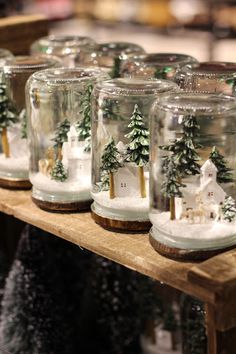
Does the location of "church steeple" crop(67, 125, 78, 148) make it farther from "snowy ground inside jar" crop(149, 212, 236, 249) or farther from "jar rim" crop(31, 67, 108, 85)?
"snowy ground inside jar" crop(149, 212, 236, 249)

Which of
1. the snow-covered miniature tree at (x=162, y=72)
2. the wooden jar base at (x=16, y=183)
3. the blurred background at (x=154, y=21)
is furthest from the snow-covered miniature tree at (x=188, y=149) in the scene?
the blurred background at (x=154, y=21)

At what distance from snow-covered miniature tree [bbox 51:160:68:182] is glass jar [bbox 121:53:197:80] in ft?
0.82

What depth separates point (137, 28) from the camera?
14.7 feet

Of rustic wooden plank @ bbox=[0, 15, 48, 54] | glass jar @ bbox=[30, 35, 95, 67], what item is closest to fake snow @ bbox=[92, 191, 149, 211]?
glass jar @ bbox=[30, 35, 95, 67]

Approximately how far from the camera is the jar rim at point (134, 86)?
1.19 metres

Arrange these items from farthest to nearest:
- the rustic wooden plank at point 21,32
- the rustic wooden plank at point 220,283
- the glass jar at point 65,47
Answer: the rustic wooden plank at point 21,32 → the glass jar at point 65,47 → the rustic wooden plank at point 220,283

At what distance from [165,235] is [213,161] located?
0.14 meters

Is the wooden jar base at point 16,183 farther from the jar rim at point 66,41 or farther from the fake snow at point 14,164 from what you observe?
the jar rim at point 66,41

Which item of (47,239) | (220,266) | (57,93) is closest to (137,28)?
(47,239)

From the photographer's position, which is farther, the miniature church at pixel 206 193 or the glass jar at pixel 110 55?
the glass jar at pixel 110 55

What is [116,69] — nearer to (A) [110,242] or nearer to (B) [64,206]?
(B) [64,206]

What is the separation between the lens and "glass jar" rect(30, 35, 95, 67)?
168 centimetres

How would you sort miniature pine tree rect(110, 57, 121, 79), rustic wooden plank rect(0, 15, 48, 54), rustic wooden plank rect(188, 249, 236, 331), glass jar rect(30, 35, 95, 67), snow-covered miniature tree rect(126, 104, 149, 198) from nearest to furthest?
1. rustic wooden plank rect(188, 249, 236, 331)
2. snow-covered miniature tree rect(126, 104, 149, 198)
3. miniature pine tree rect(110, 57, 121, 79)
4. glass jar rect(30, 35, 95, 67)
5. rustic wooden plank rect(0, 15, 48, 54)

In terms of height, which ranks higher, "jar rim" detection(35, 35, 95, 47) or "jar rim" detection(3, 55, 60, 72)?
"jar rim" detection(35, 35, 95, 47)
